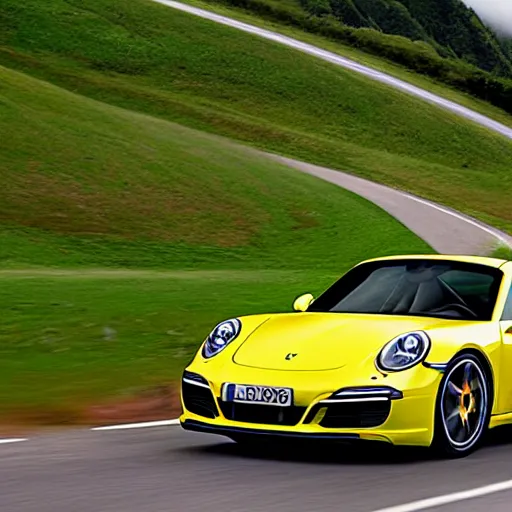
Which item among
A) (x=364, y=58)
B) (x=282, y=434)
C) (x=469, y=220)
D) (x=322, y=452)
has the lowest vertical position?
(x=469, y=220)

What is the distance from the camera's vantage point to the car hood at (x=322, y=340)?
25.0 ft

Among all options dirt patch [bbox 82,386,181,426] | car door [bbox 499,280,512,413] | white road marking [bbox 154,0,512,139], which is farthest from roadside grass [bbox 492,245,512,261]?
white road marking [bbox 154,0,512,139]

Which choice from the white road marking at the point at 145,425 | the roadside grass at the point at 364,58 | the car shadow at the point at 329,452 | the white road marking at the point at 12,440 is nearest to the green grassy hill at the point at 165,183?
the white road marking at the point at 145,425

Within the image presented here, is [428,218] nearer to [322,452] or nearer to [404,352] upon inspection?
[322,452]

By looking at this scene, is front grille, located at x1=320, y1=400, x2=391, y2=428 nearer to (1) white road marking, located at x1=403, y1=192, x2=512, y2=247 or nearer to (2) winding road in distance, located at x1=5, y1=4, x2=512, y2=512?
(2) winding road in distance, located at x1=5, y1=4, x2=512, y2=512

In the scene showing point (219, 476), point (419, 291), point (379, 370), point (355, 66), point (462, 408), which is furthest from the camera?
point (355, 66)

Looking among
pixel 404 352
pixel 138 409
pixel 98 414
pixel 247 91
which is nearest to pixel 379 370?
pixel 404 352

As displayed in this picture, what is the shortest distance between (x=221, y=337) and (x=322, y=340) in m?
0.76

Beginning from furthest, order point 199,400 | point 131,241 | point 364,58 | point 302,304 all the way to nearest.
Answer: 1. point 364,58
2. point 131,241
3. point 302,304
4. point 199,400

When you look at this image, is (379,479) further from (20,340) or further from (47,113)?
(47,113)

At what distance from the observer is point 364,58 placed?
282ft

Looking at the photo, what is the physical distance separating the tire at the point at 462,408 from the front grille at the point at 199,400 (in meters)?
1.39

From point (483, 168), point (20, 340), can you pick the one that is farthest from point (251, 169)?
point (20, 340)

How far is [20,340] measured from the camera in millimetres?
14125
